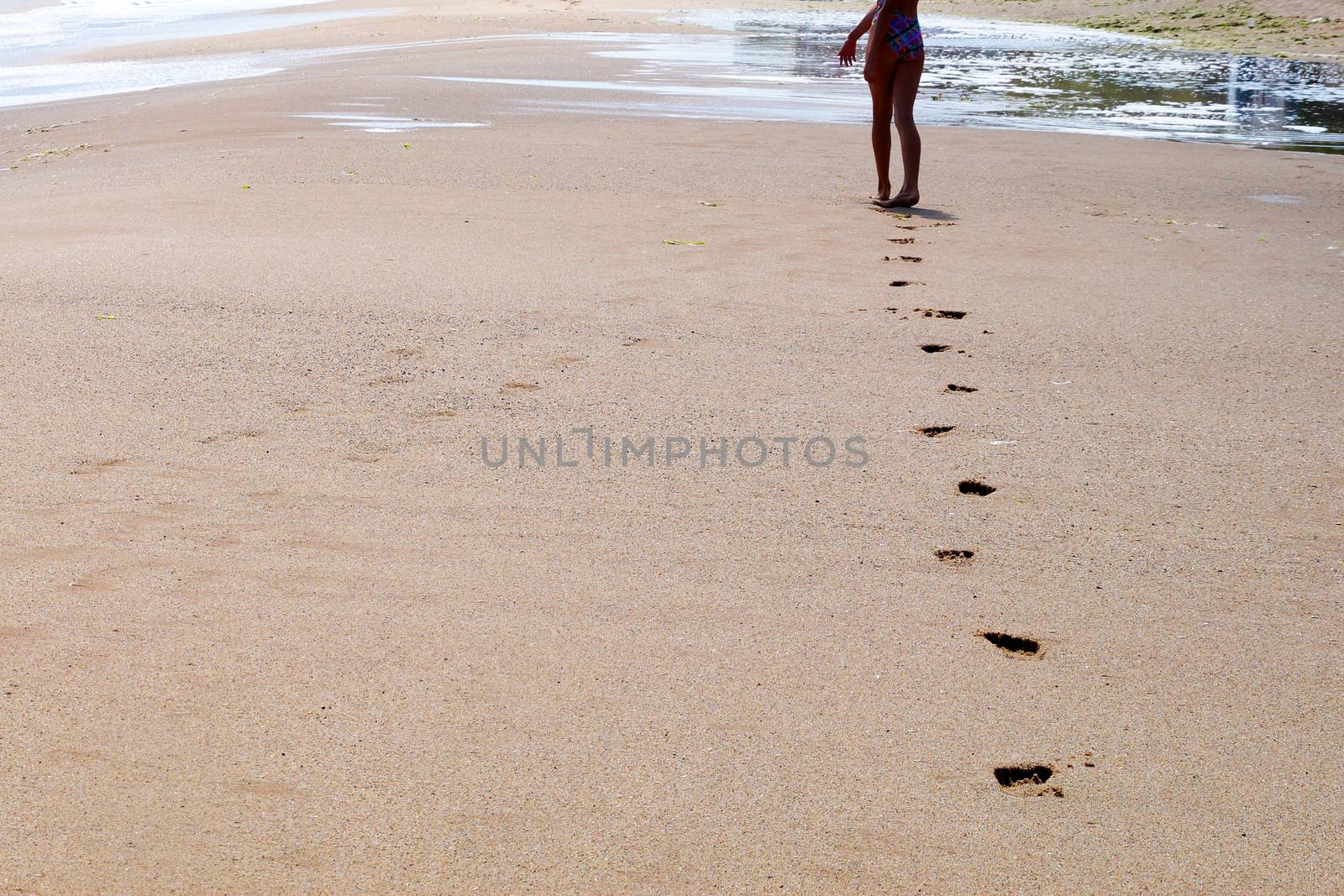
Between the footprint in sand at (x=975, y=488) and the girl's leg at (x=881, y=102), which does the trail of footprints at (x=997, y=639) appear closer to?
the footprint in sand at (x=975, y=488)

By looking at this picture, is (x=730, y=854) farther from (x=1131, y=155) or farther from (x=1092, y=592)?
(x=1131, y=155)

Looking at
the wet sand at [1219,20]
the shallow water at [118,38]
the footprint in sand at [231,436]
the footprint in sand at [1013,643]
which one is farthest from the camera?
the wet sand at [1219,20]

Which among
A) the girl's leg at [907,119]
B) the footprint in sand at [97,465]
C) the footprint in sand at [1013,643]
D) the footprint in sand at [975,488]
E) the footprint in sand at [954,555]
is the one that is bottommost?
the footprint in sand at [1013,643]

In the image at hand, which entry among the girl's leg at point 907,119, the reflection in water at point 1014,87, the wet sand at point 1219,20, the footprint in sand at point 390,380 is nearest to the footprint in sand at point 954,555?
the footprint in sand at point 390,380

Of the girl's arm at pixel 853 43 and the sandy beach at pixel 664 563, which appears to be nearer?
the sandy beach at pixel 664 563

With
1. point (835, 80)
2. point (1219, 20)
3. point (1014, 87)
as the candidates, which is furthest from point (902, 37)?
point (1219, 20)

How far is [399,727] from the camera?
2195 mm

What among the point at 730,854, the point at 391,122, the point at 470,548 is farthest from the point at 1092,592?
the point at 391,122

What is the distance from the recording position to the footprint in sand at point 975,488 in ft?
10.5

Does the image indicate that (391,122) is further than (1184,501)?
Yes

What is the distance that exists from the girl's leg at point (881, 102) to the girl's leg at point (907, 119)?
0.04 metres

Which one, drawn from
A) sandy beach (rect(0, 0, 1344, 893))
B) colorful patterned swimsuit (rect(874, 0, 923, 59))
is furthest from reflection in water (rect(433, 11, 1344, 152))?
sandy beach (rect(0, 0, 1344, 893))

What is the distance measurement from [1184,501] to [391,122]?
25.0 feet

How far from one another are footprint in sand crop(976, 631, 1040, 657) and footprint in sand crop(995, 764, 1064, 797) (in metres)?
0.38
